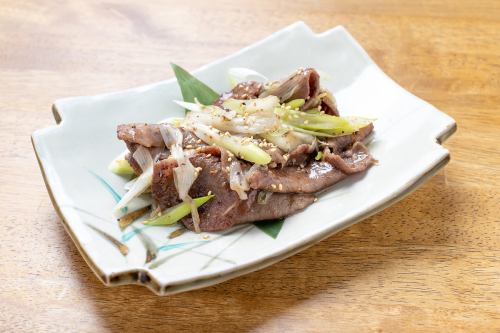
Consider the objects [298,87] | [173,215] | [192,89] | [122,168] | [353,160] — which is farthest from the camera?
[192,89]

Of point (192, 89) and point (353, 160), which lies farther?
point (192, 89)

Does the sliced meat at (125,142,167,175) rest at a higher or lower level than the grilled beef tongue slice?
lower

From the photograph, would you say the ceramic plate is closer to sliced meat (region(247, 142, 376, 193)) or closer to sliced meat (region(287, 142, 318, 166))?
sliced meat (region(247, 142, 376, 193))

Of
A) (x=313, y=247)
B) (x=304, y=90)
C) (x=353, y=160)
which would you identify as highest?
(x=304, y=90)

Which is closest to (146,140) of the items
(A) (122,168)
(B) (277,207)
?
(A) (122,168)

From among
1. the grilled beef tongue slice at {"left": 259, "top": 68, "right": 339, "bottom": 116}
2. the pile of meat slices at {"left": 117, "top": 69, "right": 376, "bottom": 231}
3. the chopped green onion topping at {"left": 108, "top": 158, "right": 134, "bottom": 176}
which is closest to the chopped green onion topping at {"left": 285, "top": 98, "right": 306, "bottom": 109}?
the grilled beef tongue slice at {"left": 259, "top": 68, "right": 339, "bottom": 116}

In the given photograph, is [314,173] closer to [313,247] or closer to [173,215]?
[313,247]
